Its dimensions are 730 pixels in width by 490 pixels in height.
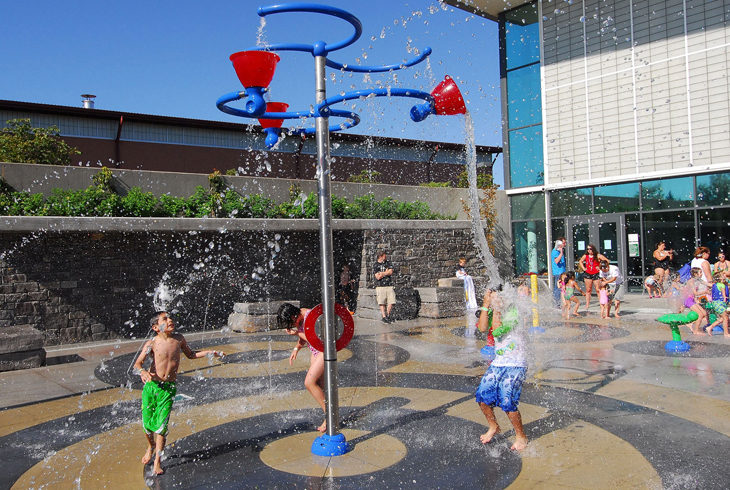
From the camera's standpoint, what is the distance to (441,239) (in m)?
17.6

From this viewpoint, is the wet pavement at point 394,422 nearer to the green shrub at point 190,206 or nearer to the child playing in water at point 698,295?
the child playing in water at point 698,295

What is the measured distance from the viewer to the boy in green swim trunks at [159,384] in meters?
4.82

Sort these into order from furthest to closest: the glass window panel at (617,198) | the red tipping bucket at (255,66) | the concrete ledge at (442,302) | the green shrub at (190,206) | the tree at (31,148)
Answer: the glass window panel at (617,198) < the concrete ledge at (442,302) < the tree at (31,148) < the green shrub at (190,206) < the red tipping bucket at (255,66)

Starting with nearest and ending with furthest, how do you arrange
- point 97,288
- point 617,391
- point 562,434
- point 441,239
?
1. point 562,434
2. point 617,391
3. point 97,288
4. point 441,239

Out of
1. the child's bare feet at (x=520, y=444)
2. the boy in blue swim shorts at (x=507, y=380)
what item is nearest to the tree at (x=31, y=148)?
the boy in blue swim shorts at (x=507, y=380)

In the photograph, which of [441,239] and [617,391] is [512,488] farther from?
[441,239]

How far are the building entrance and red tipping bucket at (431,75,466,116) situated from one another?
46.1 ft

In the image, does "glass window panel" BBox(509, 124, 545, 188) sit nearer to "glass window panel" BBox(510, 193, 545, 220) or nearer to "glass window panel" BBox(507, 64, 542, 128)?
"glass window panel" BBox(507, 64, 542, 128)

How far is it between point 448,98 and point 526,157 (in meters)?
15.6

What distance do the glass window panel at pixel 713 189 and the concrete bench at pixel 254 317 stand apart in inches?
475

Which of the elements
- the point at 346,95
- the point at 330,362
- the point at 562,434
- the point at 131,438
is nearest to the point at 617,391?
the point at 562,434

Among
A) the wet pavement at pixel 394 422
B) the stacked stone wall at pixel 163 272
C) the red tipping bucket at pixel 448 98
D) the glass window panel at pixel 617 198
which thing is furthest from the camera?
the glass window panel at pixel 617 198

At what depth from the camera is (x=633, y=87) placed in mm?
16469

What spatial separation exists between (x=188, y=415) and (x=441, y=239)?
1220 centimetres
